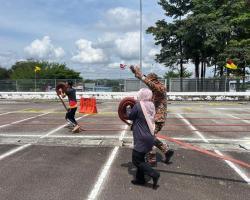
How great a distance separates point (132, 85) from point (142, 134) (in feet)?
116

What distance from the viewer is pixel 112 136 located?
12023mm

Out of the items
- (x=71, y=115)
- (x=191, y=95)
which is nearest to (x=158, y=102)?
(x=71, y=115)

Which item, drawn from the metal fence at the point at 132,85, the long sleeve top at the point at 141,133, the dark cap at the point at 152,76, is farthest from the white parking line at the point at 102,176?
the metal fence at the point at 132,85

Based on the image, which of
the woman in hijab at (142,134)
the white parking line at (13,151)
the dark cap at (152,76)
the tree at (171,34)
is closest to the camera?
the woman in hijab at (142,134)

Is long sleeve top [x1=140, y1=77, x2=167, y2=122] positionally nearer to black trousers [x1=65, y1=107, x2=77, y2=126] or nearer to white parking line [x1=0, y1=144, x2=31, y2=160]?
white parking line [x1=0, y1=144, x2=31, y2=160]

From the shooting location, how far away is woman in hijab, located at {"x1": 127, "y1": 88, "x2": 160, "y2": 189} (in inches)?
265

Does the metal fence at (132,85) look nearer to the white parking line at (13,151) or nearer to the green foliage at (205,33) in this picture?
the green foliage at (205,33)

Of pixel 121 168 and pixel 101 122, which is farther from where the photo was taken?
pixel 101 122

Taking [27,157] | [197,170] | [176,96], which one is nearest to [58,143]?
[27,157]

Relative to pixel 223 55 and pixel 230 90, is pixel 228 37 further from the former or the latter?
pixel 230 90

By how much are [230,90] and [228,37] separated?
6.65 metres

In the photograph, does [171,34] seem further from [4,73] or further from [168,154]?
[4,73]

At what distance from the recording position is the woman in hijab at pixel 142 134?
673cm

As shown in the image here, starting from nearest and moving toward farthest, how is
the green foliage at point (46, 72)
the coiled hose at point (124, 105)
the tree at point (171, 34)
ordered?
1. the coiled hose at point (124, 105)
2. the tree at point (171, 34)
3. the green foliage at point (46, 72)
